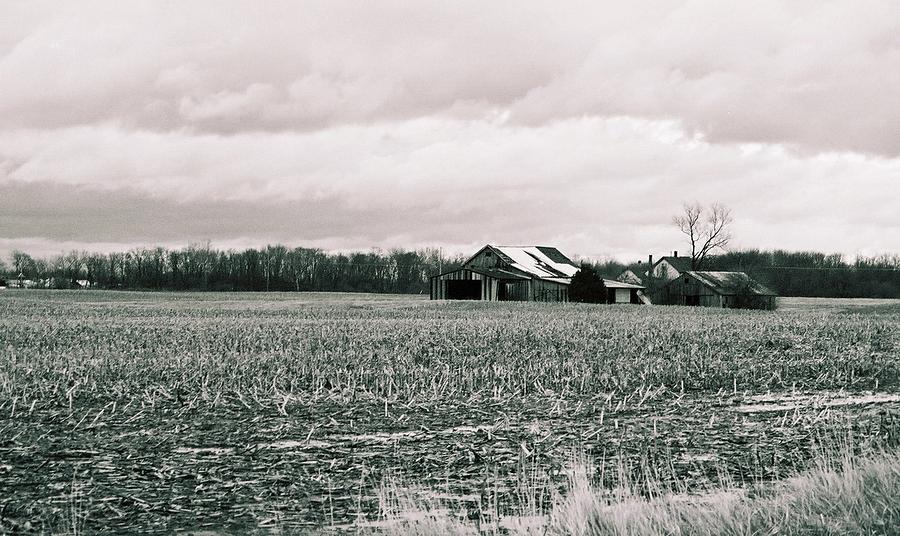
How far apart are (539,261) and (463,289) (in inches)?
397

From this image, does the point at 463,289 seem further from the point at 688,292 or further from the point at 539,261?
the point at 688,292

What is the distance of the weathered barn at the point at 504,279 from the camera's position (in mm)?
66438

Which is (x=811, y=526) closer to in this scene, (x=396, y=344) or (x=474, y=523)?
(x=474, y=523)

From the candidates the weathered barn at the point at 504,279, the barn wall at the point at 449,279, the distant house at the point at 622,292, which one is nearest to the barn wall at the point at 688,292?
the distant house at the point at 622,292

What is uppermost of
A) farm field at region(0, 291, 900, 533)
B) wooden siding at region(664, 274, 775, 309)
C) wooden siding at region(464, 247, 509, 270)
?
wooden siding at region(464, 247, 509, 270)

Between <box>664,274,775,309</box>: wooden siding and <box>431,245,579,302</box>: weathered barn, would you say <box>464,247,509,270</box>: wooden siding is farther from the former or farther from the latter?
<box>664,274,775,309</box>: wooden siding

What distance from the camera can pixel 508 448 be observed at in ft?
31.7

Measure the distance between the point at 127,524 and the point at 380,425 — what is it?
4.74m

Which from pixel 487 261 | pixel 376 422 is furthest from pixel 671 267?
pixel 376 422

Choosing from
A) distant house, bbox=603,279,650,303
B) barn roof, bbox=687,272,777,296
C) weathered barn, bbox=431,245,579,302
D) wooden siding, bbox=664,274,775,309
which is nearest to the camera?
weathered barn, bbox=431,245,579,302

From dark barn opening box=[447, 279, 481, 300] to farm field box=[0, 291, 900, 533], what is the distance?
45134 millimetres

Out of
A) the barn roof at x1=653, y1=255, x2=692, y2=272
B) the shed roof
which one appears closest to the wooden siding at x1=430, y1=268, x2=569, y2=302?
the shed roof

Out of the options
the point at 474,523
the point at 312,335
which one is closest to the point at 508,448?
the point at 474,523

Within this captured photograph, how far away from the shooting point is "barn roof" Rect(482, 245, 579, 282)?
233 ft
